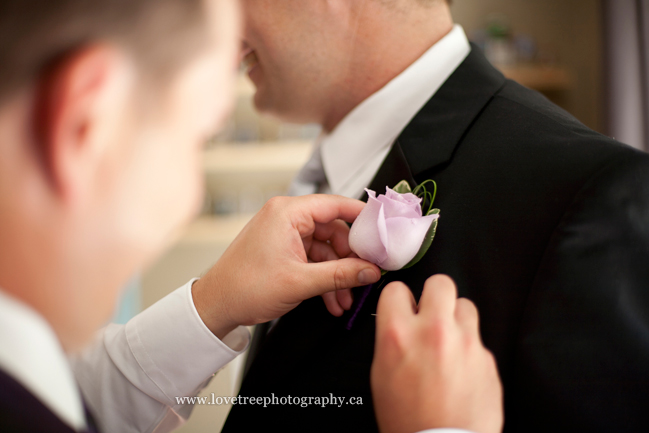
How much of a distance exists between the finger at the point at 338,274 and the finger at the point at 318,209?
70 millimetres

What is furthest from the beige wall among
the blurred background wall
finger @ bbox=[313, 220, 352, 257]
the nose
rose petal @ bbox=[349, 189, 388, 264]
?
rose petal @ bbox=[349, 189, 388, 264]

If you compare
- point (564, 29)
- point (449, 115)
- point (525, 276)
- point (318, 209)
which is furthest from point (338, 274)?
point (564, 29)

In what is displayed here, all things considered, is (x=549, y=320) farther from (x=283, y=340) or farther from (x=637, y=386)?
(x=283, y=340)

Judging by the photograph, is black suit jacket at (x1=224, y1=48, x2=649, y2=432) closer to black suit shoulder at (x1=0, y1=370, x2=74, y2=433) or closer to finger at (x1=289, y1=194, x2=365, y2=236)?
finger at (x1=289, y1=194, x2=365, y2=236)

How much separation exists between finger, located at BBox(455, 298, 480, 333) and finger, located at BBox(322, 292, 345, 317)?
0.22 m

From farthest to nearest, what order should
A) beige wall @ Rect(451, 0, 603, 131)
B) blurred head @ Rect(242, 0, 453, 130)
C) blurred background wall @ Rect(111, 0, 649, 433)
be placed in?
beige wall @ Rect(451, 0, 603, 131)
blurred background wall @ Rect(111, 0, 649, 433)
blurred head @ Rect(242, 0, 453, 130)

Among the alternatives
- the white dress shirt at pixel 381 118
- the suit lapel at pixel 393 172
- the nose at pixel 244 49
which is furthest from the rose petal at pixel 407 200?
the nose at pixel 244 49

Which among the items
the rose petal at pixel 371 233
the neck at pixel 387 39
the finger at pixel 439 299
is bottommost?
the finger at pixel 439 299

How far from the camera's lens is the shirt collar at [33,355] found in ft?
0.82

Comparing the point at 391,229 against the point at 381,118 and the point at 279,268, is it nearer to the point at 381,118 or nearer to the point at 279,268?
the point at 279,268

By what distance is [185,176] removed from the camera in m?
0.28

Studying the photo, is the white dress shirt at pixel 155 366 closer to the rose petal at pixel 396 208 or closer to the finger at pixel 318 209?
the finger at pixel 318 209

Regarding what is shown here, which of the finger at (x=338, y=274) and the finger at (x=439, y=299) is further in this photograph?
the finger at (x=338, y=274)

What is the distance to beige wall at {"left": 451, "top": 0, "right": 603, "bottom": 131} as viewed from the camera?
2867 mm
